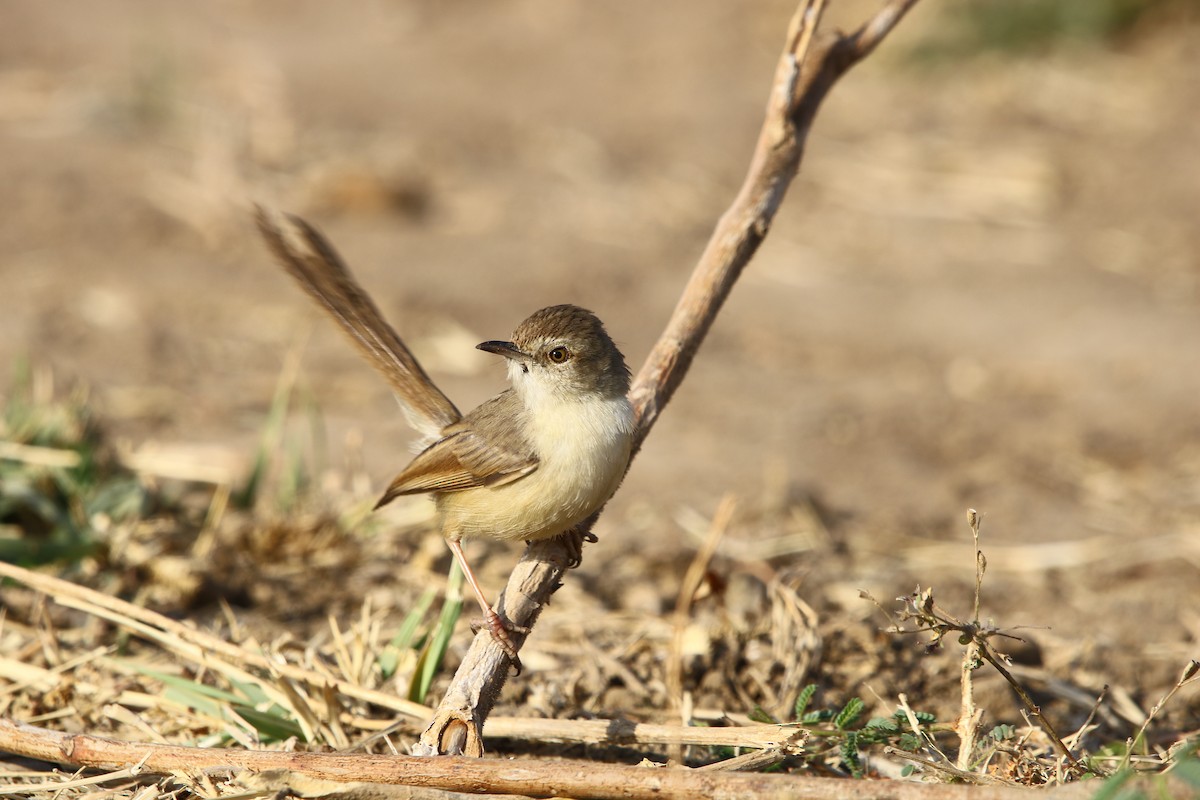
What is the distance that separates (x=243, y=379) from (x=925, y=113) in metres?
7.79

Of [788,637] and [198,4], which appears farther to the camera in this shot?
[198,4]

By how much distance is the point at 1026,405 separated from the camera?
26.2 ft

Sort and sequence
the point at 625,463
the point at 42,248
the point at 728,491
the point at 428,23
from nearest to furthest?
the point at 625,463 → the point at 728,491 → the point at 42,248 → the point at 428,23

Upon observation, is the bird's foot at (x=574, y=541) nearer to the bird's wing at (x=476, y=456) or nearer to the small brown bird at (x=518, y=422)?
the small brown bird at (x=518, y=422)

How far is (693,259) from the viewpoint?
32.7ft

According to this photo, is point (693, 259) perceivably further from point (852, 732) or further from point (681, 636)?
Answer: point (852, 732)

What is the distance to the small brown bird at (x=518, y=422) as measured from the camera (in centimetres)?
383

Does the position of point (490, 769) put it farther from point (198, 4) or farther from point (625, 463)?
point (198, 4)

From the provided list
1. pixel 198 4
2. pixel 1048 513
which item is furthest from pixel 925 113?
pixel 198 4

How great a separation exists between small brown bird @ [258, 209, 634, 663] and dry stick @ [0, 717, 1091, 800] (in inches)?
32.9

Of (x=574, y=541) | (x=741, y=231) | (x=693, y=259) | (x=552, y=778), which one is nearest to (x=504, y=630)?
(x=552, y=778)

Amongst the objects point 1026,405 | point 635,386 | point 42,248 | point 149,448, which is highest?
point 42,248

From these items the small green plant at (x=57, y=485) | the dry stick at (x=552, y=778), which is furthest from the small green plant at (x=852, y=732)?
the small green plant at (x=57, y=485)

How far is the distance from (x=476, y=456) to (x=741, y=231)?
115 centimetres
